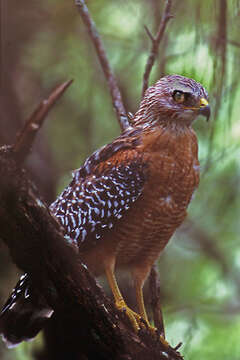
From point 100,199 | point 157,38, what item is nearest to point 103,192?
point 100,199

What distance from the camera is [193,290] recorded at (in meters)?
7.21

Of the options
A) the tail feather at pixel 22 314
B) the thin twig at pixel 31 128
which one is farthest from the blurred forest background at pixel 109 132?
the thin twig at pixel 31 128

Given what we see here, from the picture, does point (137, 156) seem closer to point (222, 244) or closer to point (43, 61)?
point (222, 244)

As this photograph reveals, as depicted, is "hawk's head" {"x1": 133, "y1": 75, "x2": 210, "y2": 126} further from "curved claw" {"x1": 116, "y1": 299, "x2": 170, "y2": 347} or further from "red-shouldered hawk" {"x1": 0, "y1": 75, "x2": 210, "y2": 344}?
"curved claw" {"x1": 116, "y1": 299, "x2": 170, "y2": 347}

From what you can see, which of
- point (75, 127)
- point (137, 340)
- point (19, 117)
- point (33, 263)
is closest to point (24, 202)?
point (33, 263)

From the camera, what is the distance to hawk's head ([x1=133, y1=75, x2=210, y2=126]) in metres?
3.76

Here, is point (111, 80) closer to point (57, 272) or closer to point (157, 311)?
point (157, 311)

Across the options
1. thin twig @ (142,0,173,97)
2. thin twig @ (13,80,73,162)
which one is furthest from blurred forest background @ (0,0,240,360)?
thin twig @ (13,80,73,162)

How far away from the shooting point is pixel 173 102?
3.95 metres

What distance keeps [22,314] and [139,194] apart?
1.03 m

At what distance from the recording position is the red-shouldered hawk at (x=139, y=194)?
4.00m

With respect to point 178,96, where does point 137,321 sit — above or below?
below

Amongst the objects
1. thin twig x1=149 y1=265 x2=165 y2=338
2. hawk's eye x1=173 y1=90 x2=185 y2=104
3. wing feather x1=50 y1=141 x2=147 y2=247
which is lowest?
thin twig x1=149 y1=265 x2=165 y2=338

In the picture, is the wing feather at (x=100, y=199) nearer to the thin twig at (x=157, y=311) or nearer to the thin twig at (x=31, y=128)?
the thin twig at (x=157, y=311)
